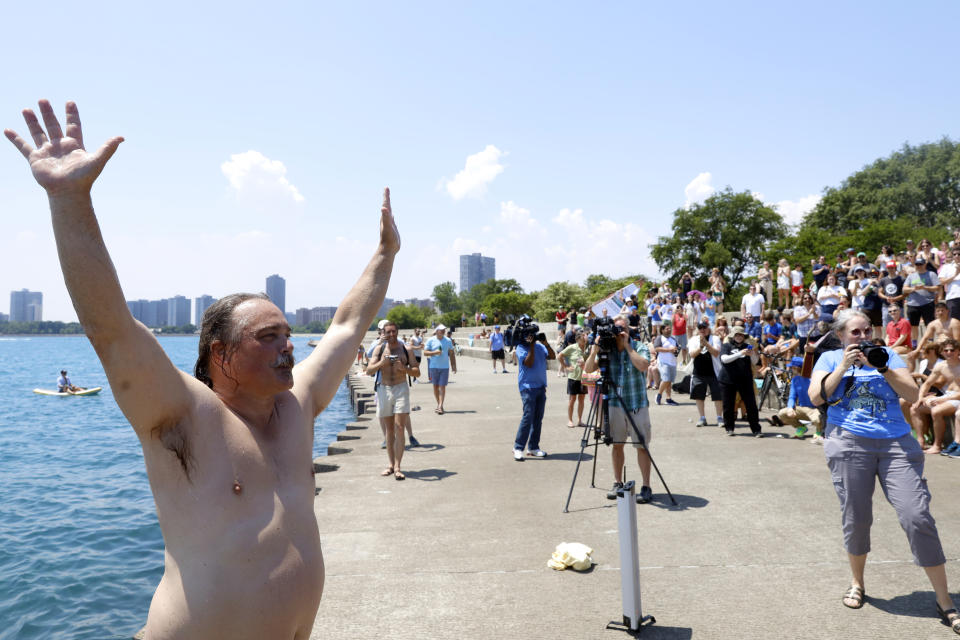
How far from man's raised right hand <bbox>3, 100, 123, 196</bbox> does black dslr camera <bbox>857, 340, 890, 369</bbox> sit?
4.52m

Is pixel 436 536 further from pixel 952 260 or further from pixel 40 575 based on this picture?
pixel 952 260

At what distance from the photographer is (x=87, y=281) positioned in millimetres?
1432

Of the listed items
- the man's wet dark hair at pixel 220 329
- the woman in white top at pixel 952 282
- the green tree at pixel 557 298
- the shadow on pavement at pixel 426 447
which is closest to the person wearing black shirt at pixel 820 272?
the woman in white top at pixel 952 282

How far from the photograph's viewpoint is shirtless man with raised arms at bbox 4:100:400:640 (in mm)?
1454

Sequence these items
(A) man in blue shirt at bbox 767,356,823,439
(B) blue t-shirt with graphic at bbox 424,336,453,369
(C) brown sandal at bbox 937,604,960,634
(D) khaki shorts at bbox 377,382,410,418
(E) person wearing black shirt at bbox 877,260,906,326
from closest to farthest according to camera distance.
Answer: (C) brown sandal at bbox 937,604,960,634 < (D) khaki shorts at bbox 377,382,410,418 < (A) man in blue shirt at bbox 767,356,823,439 < (E) person wearing black shirt at bbox 877,260,906,326 < (B) blue t-shirt with graphic at bbox 424,336,453,369

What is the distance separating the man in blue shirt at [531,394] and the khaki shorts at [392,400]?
5.76ft

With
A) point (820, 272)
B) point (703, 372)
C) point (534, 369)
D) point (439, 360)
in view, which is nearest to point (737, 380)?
point (703, 372)

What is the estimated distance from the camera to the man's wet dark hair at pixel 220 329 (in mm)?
1888

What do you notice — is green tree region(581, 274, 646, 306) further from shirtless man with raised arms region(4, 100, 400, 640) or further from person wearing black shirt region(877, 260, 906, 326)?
shirtless man with raised arms region(4, 100, 400, 640)

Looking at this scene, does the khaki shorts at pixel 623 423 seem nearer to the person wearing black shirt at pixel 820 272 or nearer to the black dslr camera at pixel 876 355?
the black dslr camera at pixel 876 355

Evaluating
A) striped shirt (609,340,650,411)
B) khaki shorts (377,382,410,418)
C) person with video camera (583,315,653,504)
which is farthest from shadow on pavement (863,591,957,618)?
khaki shorts (377,382,410,418)

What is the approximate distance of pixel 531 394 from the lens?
31.7ft

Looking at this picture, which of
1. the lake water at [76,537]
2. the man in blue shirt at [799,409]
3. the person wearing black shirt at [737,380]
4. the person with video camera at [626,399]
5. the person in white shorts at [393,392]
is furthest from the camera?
the person wearing black shirt at [737,380]

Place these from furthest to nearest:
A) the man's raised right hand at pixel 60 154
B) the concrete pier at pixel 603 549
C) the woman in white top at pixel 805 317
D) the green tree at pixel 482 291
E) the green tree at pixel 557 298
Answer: the green tree at pixel 482 291 → the green tree at pixel 557 298 → the woman in white top at pixel 805 317 → the concrete pier at pixel 603 549 → the man's raised right hand at pixel 60 154
